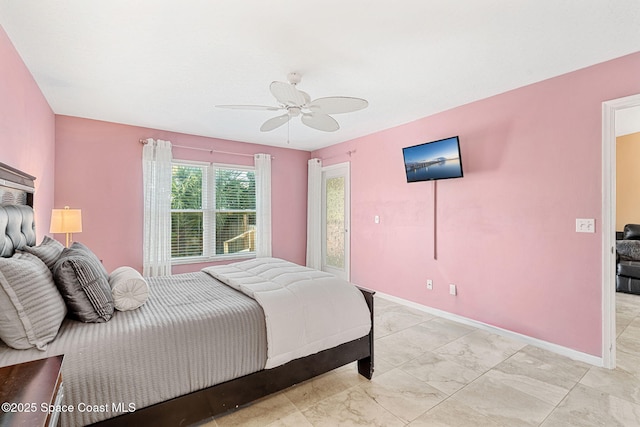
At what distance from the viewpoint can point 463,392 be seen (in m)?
2.13

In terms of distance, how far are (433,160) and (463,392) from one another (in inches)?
94.7

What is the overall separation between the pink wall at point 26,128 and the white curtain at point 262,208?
2682 millimetres

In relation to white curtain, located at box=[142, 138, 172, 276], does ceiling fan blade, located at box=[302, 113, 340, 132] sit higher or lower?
higher

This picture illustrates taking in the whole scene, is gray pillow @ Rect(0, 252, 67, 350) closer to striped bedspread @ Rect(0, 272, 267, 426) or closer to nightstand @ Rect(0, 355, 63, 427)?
striped bedspread @ Rect(0, 272, 267, 426)

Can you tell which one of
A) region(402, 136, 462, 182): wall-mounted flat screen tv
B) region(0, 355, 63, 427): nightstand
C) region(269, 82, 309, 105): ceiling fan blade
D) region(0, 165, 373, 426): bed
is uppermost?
region(269, 82, 309, 105): ceiling fan blade

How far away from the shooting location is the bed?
138 cm

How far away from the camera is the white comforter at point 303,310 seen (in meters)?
1.92

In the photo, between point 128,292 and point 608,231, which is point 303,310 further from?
point 608,231

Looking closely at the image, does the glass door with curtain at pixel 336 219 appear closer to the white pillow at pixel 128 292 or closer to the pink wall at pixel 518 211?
the pink wall at pixel 518 211

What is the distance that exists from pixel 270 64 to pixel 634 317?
4.87 m

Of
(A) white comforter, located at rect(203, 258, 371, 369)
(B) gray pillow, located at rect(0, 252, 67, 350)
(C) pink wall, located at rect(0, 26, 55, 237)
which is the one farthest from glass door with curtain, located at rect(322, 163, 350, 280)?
(B) gray pillow, located at rect(0, 252, 67, 350)

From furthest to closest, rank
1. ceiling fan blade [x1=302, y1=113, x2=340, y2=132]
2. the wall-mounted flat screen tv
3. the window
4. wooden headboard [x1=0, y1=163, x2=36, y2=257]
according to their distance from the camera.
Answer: the window < the wall-mounted flat screen tv < ceiling fan blade [x1=302, y1=113, x2=340, y2=132] < wooden headboard [x1=0, y1=163, x2=36, y2=257]

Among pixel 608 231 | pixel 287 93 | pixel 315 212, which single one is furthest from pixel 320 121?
pixel 315 212

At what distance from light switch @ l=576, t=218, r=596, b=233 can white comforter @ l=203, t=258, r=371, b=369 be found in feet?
6.54
